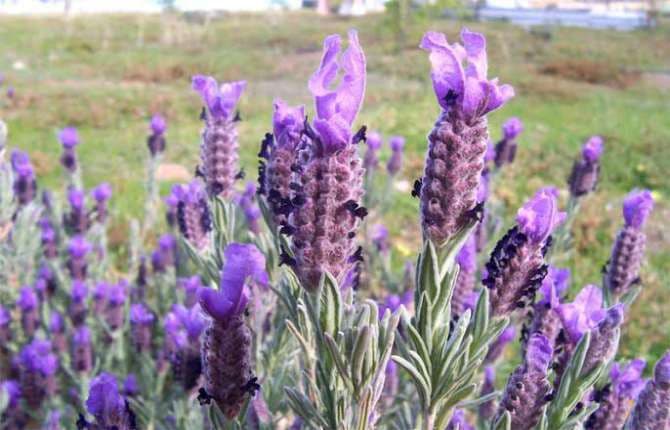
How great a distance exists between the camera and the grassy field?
5164 mm

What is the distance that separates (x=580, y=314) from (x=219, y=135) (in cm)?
85

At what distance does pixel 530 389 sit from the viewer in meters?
1.06

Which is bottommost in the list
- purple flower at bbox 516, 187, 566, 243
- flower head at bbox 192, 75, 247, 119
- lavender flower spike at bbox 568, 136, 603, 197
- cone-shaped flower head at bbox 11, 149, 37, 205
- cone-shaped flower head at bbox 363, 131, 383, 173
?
cone-shaped flower head at bbox 11, 149, 37, 205

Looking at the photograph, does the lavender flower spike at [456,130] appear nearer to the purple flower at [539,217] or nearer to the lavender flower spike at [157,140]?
the purple flower at [539,217]

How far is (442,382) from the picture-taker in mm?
982

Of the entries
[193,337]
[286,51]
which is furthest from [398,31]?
[286,51]

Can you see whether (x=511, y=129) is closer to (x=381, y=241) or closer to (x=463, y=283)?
(x=381, y=241)

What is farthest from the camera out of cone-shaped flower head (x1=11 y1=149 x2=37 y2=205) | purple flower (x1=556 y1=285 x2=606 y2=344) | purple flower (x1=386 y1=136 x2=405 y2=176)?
purple flower (x1=386 y1=136 x2=405 y2=176)

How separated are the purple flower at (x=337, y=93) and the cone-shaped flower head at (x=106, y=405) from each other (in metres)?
0.46

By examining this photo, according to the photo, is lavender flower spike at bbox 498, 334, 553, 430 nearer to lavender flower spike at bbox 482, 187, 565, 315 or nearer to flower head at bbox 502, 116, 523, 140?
lavender flower spike at bbox 482, 187, 565, 315

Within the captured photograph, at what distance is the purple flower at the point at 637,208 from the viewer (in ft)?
5.35

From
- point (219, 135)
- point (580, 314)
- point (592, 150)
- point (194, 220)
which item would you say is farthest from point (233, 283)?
point (592, 150)

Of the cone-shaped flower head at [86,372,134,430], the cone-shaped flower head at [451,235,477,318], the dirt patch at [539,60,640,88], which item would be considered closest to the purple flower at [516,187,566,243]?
the cone-shaped flower head at [451,235,477,318]

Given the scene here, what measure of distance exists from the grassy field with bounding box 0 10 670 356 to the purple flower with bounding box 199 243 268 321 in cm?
282
